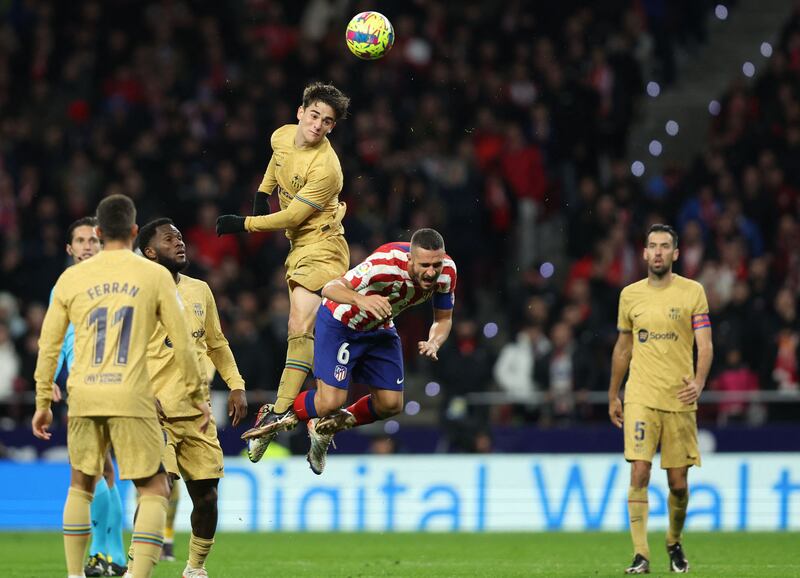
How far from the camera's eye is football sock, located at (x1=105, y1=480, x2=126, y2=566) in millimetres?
11484

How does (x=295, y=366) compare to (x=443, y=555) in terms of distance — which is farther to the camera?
(x=443, y=555)

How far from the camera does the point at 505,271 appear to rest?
66.1 ft

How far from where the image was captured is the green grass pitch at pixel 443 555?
11.9 meters

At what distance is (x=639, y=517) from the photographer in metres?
11.8

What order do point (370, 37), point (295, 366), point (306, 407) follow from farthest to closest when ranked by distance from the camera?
point (295, 366), point (370, 37), point (306, 407)

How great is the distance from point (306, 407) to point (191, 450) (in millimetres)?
1444

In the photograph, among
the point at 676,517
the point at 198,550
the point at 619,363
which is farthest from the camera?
the point at 619,363

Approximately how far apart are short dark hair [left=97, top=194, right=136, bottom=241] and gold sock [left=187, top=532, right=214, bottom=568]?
2.49 metres

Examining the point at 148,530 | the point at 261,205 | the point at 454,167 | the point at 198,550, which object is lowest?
the point at 198,550

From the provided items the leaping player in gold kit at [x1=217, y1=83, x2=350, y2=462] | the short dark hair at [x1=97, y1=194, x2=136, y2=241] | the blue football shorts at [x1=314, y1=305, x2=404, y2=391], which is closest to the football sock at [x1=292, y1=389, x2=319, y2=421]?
the leaping player in gold kit at [x1=217, y1=83, x2=350, y2=462]

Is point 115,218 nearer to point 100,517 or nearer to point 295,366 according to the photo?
point 295,366

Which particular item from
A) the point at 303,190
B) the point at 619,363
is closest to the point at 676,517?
the point at 619,363

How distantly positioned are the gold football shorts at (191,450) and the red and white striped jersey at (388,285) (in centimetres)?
147

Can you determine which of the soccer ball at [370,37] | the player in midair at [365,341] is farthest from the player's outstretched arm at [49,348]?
the soccer ball at [370,37]
